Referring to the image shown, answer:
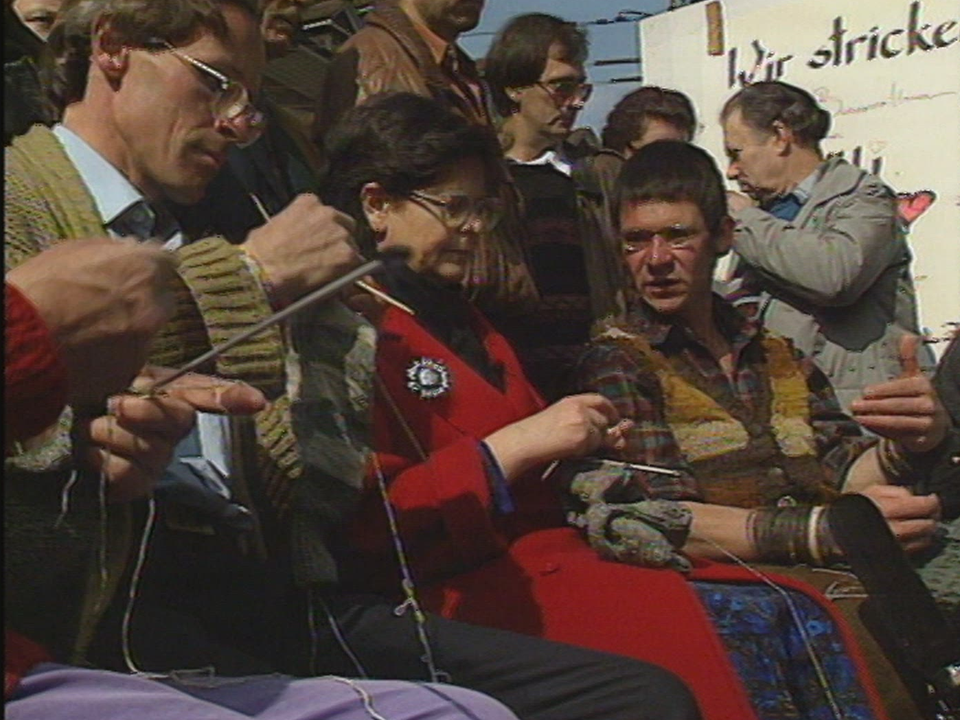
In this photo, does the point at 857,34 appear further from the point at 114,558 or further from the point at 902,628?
the point at 114,558

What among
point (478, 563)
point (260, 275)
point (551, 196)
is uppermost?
point (260, 275)

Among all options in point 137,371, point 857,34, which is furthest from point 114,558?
point 857,34

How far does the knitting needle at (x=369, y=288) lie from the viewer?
8.20 ft

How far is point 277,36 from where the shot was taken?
3342mm

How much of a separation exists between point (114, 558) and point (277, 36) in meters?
1.58

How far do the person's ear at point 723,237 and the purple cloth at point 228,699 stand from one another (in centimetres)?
157

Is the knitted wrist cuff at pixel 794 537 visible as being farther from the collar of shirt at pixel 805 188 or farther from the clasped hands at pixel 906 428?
the collar of shirt at pixel 805 188

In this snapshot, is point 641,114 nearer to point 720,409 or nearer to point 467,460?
point 720,409

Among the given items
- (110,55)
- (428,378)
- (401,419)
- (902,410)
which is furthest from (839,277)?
(110,55)

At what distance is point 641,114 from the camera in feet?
14.1

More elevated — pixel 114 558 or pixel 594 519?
pixel 114 558

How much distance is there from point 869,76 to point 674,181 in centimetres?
152

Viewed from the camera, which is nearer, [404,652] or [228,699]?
[228,699]

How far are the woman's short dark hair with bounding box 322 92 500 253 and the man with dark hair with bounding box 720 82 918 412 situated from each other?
1254 mm
